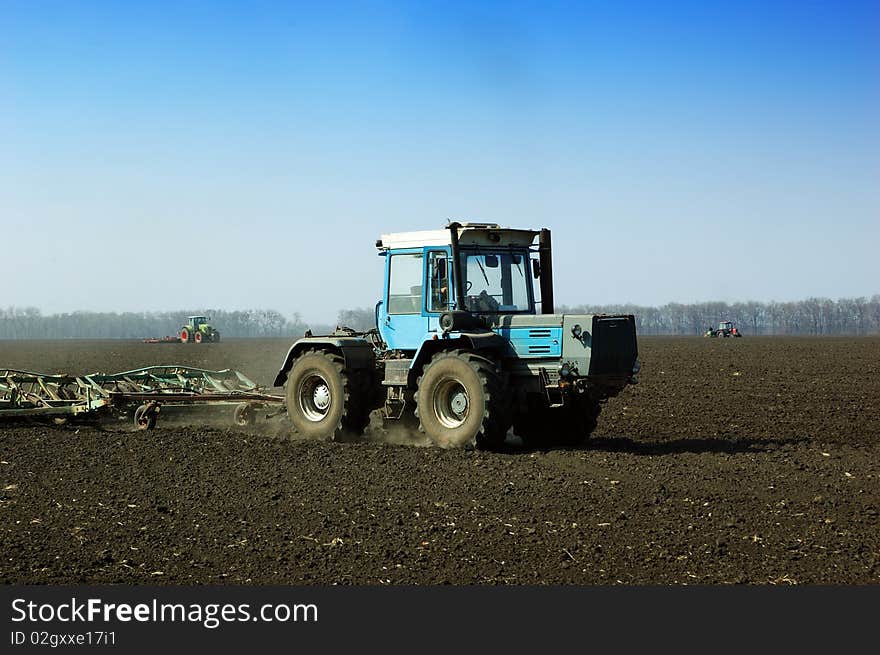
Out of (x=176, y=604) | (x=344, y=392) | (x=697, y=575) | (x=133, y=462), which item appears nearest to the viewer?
(x=176, y=604)

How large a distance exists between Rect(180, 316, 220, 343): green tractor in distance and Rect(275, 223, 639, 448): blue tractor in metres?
60.9

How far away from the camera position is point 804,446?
14.8 metres

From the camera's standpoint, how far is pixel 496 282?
1442 centimetres

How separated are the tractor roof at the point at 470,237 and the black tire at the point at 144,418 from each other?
4.33 meters

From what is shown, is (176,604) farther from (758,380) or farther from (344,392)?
(758,380)

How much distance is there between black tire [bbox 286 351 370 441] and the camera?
14680mm

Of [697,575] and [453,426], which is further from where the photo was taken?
[453,426]

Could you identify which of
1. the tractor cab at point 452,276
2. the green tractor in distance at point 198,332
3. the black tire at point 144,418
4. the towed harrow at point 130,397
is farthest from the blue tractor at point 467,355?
the green tractor in distance at point 198,332

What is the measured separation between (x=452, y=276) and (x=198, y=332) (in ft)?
208

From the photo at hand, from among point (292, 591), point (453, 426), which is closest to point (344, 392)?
point (453, 426)

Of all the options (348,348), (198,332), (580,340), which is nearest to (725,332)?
(198,332)

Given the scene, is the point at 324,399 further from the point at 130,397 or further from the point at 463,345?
the point at 130,397

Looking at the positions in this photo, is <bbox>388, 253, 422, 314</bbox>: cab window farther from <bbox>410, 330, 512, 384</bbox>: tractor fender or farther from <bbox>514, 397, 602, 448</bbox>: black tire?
<bbox>514, 397, 602, 448</bbox>: black tire

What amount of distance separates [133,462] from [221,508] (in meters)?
3.10
